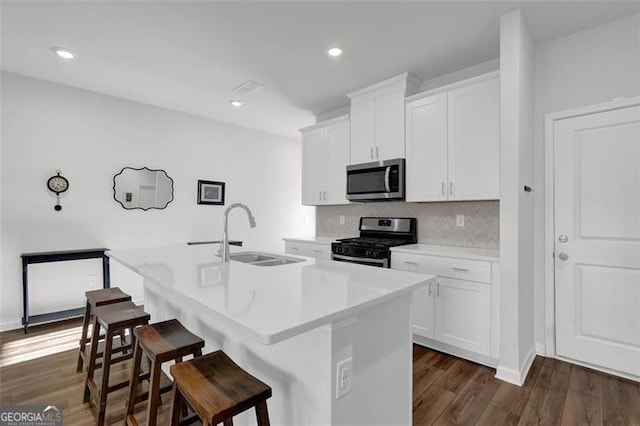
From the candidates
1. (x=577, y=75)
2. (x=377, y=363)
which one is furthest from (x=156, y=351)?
(x=577, y=75)

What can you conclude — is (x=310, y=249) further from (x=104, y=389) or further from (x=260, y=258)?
(x=104, y=389)

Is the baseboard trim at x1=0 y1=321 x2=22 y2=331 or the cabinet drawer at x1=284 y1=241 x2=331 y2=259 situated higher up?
the cabinet drawer at x1=284 y1=241 x2=331 y2=259

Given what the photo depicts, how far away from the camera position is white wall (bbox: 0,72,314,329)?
3248 mm

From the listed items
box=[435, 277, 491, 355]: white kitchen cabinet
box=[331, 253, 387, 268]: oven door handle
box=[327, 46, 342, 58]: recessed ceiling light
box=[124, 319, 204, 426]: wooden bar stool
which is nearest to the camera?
box=[124, 319, 204, 426]: wooden bar stool

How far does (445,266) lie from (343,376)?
5.85 feet

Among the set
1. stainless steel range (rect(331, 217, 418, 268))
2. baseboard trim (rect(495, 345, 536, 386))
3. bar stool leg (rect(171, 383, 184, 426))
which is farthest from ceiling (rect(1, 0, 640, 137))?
baseboard trim (rect(495, 345, 536, 386))

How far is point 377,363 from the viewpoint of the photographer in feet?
4.40

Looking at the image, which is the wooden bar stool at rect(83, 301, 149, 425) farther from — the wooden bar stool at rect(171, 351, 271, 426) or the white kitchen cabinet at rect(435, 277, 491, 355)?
the white kitchen cabinet at rect(435, 277, 491, 355)

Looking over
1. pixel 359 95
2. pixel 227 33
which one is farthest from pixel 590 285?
pixel 227 33

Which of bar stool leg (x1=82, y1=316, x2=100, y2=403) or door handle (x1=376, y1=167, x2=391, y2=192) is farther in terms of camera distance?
door handle (x1=376, y1=167, x2=391, y2=192)

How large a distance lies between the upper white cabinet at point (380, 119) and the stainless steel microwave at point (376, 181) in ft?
0.30

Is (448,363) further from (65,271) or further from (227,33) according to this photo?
(65,271)

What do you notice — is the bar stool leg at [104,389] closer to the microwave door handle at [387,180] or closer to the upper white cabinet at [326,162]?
the microwave door handle at [387,180]

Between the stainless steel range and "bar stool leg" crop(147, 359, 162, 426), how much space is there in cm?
208
